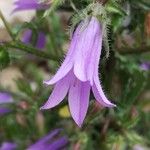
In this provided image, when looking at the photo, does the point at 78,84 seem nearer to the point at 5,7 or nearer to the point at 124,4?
the point at 124,4

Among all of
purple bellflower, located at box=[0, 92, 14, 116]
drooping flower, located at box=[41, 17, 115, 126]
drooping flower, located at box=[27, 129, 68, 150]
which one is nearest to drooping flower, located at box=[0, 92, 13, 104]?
purple bellflower, located at box=[0, 92, 14, 116]

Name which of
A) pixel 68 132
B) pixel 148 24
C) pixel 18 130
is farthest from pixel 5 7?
pixel 148 24

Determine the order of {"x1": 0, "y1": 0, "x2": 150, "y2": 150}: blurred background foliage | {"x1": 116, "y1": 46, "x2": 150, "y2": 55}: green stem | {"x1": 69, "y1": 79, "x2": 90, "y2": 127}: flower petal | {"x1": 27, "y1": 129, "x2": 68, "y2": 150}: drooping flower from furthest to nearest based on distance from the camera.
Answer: {"x1": 27, "y1": 129, "x2": 68, "y2": 150}: drooping flower → {"x1": 116, "y1": 46, "x2": 150, "y2": 55}: green stem → {"x1": 0, "y1": 0, "x2": 150, "y2": 150}: blurred background foliage → {"x1": 69, "y1": 79, "x2": 90, "y2": 127}: flower petal

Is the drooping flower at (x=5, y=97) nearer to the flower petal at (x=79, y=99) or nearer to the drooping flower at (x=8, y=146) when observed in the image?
the drooping flower at (x=8, y=146)

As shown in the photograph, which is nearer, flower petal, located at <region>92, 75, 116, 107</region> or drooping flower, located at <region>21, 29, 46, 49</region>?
flower petal, located at <region>92, 75, 116, 107</region>

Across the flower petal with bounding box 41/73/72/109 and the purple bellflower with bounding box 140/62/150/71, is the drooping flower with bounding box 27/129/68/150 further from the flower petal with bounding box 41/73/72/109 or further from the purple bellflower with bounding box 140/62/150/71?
the flower petal with bounding box 41/73/72/109

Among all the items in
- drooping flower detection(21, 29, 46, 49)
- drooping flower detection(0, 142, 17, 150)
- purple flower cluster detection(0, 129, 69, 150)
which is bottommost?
drooping flower detection(0, 142, 17, 150)
